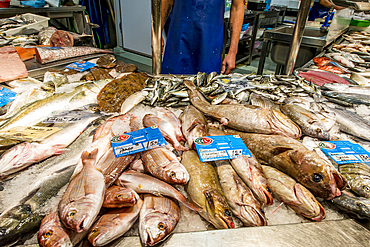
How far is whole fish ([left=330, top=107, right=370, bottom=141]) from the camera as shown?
186 centimetres

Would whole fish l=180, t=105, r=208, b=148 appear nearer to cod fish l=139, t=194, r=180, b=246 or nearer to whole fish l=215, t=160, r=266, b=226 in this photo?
whole fish l=215, t=160, r=266, b=226

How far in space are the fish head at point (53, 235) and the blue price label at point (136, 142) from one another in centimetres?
47

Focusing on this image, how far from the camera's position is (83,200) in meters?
1.00

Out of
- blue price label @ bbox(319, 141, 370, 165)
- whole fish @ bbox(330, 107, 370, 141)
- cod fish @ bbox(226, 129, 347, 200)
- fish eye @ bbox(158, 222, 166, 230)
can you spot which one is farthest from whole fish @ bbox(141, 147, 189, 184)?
whole fish @ bbox(330, 107, 370, 141)

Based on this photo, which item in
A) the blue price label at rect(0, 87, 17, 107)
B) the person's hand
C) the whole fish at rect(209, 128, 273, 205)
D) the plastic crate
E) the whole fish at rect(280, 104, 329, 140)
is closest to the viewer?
the whole fish at rect(209, 128, 273, 205)

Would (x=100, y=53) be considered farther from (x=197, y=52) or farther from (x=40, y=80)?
(x=197, y=52)

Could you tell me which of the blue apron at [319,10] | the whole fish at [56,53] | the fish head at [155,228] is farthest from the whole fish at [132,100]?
the blue apron at [319,10]

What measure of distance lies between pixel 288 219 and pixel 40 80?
3282 millimetres

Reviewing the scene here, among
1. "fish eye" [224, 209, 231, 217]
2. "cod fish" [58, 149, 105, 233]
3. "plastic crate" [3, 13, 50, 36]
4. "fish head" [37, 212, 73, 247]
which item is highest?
"plastic crate" [3, 13, 50, 36]

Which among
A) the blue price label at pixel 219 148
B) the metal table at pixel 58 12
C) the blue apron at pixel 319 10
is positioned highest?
the blue apron at pixel 319 10

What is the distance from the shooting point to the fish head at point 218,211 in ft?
3.50

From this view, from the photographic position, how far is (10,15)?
5320 mm

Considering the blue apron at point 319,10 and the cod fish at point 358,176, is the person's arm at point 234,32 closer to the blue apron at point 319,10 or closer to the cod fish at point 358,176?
the cod fish at point 358,176

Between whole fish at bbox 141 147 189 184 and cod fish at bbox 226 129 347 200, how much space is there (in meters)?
0.68
